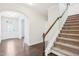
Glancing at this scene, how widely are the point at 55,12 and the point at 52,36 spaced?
0.76m

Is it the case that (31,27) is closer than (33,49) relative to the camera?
Yes

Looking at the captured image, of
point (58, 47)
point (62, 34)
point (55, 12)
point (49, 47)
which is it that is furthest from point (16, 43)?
point (55, 12)

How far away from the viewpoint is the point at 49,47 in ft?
8.26

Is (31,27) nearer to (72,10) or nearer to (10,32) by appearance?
(10,32)

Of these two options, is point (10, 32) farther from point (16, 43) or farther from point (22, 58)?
point (22, 58)

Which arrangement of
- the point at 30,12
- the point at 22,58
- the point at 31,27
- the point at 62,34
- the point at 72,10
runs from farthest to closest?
1. the point at 72,10
2. the point at 62,34
3. the point at 31,27
4. the point at 30,12
5. the point at 22,58

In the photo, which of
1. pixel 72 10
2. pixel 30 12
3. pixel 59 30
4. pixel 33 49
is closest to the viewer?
pixel 30 12

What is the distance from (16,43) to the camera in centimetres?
247

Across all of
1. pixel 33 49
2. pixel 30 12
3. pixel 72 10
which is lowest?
pixel 33 49

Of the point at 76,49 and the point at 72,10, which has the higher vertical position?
the point at 72,10

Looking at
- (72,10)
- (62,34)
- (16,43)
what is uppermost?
(72,10)

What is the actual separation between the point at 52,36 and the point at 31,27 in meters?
0.82

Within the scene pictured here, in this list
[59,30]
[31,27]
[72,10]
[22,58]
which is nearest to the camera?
[22,58]

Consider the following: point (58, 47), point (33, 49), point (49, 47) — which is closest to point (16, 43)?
point (33, 49)
